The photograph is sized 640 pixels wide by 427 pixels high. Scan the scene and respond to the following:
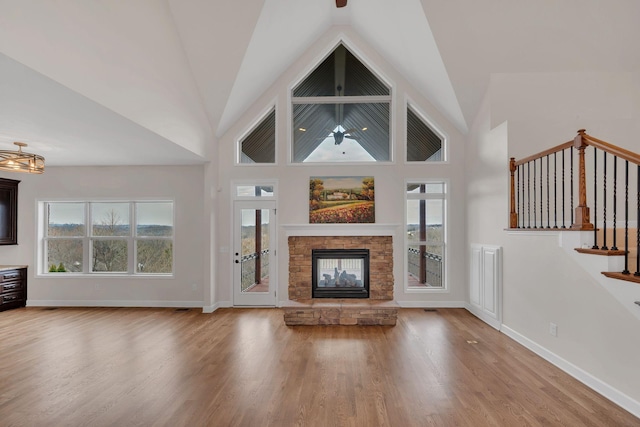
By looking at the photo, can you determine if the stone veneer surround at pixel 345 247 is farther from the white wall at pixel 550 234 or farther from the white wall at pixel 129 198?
the white wall at pixel 129 198

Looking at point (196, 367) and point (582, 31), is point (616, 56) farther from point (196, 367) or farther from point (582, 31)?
point (196, 367)

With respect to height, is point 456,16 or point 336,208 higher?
point 456,16

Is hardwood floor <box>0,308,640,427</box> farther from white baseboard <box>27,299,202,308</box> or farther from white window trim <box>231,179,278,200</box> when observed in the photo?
white window trim <box>231,179,278,200</box>

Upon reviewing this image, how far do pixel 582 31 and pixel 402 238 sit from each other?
13.1ft

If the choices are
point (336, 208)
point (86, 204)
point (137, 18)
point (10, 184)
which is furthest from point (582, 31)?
point (10, 184)

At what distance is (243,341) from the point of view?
4.82 metres

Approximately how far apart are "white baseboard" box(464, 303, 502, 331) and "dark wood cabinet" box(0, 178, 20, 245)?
28.7 feet

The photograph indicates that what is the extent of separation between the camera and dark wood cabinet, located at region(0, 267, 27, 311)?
6.66 meters

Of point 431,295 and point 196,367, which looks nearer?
point 196,367

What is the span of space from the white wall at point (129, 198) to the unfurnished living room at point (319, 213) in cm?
4

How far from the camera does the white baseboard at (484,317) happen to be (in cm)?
531

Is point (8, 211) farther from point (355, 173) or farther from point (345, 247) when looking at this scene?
point (355, 173)

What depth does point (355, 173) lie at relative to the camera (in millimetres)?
6789

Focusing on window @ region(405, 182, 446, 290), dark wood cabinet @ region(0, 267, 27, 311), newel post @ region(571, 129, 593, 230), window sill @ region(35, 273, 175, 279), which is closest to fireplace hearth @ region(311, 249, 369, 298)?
window @ region(405, 182, 446, 290)
